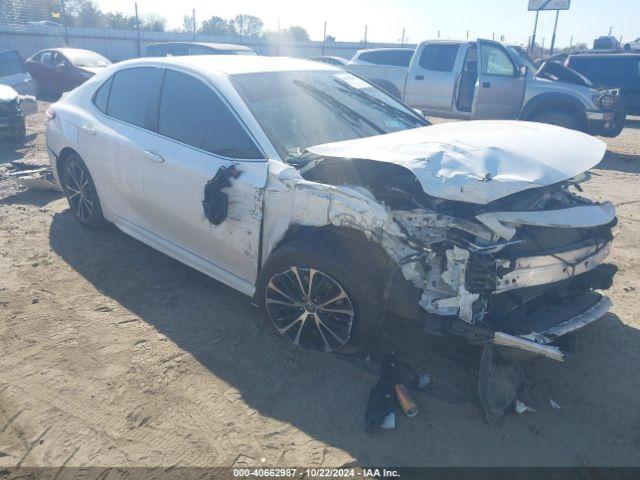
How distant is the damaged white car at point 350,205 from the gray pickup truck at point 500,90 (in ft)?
21.4

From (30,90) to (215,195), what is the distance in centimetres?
1378

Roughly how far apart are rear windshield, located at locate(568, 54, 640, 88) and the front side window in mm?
5967

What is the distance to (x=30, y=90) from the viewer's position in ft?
46.2

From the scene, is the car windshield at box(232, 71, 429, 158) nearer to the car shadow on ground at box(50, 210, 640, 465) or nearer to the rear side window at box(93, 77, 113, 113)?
the car shadow on ground at box(50, 210, 640, 465)

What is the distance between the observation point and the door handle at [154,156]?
3.73 meters

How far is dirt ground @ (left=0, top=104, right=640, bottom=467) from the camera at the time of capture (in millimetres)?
2541

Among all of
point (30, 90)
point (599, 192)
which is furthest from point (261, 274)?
point (30, 90)

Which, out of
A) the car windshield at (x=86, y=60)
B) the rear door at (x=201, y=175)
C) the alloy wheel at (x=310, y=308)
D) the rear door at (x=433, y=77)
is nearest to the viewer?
the alloy wheel at (x=310, y=308)

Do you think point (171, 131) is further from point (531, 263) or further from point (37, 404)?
point (531, 263)

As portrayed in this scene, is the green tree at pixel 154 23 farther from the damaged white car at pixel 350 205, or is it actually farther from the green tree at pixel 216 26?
the damaged white car at pixel 350 205

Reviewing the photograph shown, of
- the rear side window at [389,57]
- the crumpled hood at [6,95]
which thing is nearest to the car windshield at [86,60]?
the crumpled hood at [6,95]

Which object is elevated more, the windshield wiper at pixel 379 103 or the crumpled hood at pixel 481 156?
the windshield wiper at pixel 379 103

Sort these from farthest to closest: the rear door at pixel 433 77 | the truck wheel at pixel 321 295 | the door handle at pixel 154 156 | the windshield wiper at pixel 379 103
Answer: the rear door at pixel 433 77 < the windshield wiper at pixel 379 103 < the door handle at pixel 154 156 < the truck wheel at pixel 321 295

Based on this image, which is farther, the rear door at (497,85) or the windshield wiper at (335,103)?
the rear door at (497,85)
